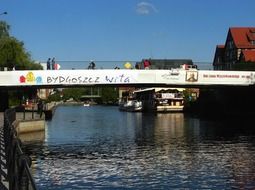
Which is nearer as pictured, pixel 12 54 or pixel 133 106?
pixel 12 54

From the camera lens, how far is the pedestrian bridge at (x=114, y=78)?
6625cm

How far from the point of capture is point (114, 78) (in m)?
66.4

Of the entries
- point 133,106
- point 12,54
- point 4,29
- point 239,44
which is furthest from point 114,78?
point 239,44

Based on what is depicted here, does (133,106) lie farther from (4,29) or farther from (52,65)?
(52,65)

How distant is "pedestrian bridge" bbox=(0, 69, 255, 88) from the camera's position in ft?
217

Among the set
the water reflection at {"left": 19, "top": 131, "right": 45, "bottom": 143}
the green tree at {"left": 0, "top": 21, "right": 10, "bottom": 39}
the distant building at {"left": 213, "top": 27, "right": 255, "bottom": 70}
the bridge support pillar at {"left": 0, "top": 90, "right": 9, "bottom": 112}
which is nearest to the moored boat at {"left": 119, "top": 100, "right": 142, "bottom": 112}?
the distant building at {"left": 213, "top": 27, "right": 255, "bottom": 70}

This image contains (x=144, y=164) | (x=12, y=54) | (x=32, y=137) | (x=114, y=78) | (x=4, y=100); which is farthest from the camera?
(x=12, y=54)

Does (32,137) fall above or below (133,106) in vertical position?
above

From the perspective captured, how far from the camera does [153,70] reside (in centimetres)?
6681

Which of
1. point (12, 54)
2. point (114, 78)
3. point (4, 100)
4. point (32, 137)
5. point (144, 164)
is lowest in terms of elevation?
point (32, 137)

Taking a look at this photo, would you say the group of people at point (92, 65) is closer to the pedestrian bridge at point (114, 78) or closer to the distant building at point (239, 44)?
the pedestrian bridge at point (114, 78)

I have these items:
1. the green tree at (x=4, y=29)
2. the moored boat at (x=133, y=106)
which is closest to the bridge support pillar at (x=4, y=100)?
the green tree at (x=4, y=29)

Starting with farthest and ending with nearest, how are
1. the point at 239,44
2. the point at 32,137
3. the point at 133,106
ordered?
the point at 239,44
the point at 133,106
the point at 32,137

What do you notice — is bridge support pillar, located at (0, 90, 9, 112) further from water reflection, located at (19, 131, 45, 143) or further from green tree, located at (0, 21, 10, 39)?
water reflection, located at (19, 131, 45, 143)
